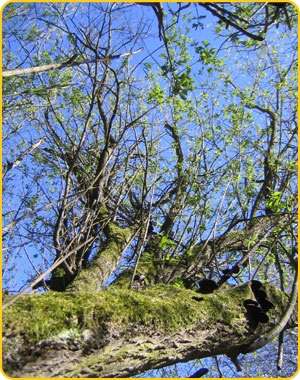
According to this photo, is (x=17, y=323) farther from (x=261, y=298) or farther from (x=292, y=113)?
(x=292, y=113)

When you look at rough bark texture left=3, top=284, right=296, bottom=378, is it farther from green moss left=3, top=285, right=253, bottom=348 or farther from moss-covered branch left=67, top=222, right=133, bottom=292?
moss-covered branch left=67, top=222, right=133, bottom=292

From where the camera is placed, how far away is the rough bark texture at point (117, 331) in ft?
5.82

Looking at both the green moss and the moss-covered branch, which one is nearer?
the green moss

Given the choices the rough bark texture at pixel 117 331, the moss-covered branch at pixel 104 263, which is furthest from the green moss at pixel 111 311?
the moss-covered branch at pixel 104 263

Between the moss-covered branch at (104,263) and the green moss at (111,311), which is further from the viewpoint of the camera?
the moss-covered branch at (104,263)

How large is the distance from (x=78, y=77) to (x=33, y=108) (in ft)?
3.37

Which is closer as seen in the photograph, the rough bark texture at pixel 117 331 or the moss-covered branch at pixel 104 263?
the rough bark texture at pixel 117 331

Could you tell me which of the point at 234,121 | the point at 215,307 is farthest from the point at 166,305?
the point at 234,121

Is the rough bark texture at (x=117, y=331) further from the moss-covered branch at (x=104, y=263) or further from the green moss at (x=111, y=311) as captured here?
the moss-covered branch at (x=104, y=263)

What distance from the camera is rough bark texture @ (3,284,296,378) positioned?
1.77 metres

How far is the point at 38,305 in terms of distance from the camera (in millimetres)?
1958

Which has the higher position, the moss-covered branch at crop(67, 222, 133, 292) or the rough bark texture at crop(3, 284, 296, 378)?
the moss-covered branch at crop(67, 222, 133, 292)

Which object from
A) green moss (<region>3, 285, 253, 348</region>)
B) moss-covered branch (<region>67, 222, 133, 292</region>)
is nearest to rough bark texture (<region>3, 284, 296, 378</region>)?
green moss (<region>3, 285, 253, 348</region>)

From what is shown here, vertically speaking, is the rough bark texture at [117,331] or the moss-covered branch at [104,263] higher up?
the moss-covered branch at [104,263]
